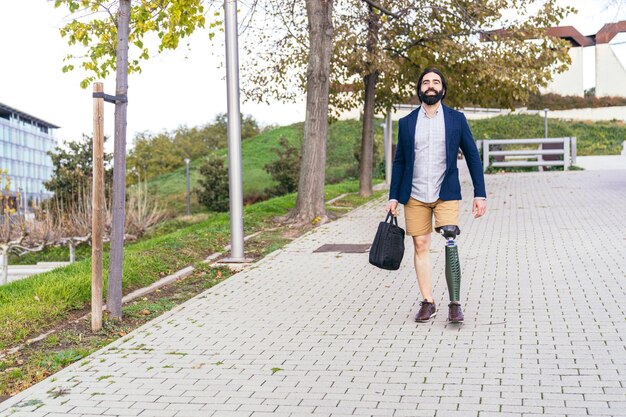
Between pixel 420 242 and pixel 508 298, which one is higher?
pixel 420 242

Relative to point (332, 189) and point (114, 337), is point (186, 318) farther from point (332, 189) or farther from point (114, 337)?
point (332, 189)

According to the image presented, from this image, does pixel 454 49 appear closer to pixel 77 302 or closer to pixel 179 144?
pixel 77 302

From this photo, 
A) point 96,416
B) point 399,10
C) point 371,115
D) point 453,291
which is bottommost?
point 96,416

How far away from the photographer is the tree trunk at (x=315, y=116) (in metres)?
17.4

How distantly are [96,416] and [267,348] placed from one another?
1.89 metres

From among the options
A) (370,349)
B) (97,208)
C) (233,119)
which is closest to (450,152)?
(370,349)

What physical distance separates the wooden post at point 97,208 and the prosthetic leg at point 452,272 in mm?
2879

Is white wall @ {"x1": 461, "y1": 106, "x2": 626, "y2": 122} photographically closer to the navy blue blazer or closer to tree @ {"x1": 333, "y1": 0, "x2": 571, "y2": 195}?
tree @ {"x1": 333, "y1": 0, "x2": 571, "y2": 195}

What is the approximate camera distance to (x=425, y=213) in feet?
24.9

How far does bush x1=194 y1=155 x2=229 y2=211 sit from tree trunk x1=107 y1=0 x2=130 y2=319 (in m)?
38.3

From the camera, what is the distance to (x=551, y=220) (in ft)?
51.7

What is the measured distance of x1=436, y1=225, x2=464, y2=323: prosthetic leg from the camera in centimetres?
746

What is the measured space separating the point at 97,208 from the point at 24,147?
352 ft

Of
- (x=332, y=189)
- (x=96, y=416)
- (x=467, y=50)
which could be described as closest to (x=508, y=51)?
(x=467, y=50)
